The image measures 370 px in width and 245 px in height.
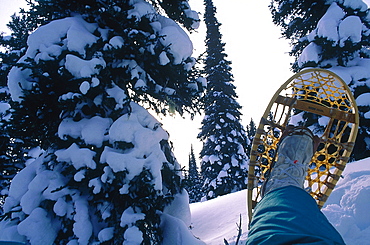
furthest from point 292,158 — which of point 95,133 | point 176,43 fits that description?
point 95,133

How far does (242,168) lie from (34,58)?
40.7 feet

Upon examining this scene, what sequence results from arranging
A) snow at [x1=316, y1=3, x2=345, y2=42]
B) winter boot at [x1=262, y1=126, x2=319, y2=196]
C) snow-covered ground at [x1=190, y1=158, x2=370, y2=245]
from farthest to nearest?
snow at [x1=316, y1=3, x2=345, y2=42]
winter boot at [x1=262, y1=126, x2=319, y2=196]
snow-covered ground at [x1=190, y1=158, x2=370, y2=245]

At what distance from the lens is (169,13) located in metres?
4.82

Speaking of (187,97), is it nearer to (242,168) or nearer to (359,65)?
(359,65)

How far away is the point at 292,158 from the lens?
2979 mm

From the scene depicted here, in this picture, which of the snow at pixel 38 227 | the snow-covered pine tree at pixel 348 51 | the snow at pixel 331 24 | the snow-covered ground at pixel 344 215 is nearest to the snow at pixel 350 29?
the snow-covered pine tree at pixel 348 51

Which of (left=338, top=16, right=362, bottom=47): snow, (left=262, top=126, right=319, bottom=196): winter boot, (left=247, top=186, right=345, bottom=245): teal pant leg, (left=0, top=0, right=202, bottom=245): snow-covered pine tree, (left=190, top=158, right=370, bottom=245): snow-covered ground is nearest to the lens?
(left=247, top=186, right=345, bottom=245): teal pant leg

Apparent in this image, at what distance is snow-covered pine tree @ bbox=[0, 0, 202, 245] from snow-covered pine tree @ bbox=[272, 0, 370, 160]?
19.3ft

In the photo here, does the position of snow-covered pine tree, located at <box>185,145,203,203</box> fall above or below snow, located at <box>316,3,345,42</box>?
below

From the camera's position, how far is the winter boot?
253cm

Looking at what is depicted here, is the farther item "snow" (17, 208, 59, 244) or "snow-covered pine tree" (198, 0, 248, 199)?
"snow-covered pine tree" (198, 0, 248, 199)

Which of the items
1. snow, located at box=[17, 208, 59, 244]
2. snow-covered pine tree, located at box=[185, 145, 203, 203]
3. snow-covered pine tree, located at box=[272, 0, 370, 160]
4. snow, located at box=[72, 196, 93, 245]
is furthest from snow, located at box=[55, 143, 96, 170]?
snow-covered pine tree, located at box=[272, 0, 370, 160]

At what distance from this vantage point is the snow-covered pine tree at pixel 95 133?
263 cm

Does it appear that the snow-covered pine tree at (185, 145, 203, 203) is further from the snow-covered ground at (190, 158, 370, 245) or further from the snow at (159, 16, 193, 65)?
the snow at (159, 16, 193, 65)
